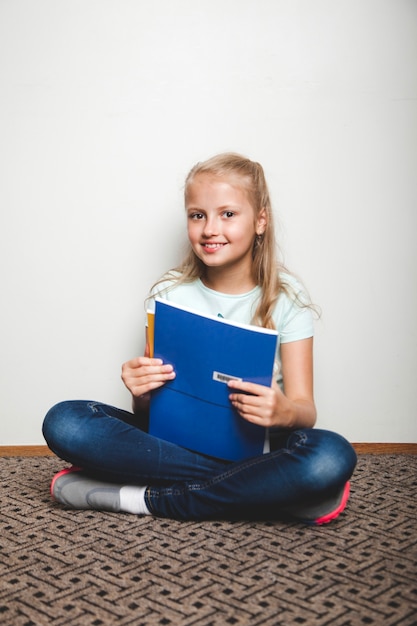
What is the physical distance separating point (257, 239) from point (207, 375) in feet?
1.22

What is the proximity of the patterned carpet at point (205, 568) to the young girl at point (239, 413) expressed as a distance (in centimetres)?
4

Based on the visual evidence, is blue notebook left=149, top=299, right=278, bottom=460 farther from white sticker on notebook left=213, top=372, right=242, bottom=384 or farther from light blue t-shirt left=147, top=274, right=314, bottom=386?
light blue t-shirt left=147, top=274, right=314, bottom=386

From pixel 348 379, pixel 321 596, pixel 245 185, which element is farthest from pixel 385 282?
pixel 321 596

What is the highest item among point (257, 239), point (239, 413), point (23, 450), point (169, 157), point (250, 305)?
point (169, 157)

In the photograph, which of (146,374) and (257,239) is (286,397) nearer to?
(146,374)

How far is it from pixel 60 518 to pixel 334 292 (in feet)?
2.46

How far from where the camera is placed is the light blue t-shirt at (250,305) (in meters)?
1.27

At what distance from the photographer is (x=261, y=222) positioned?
51.4 inches

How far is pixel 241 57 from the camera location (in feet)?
4.75

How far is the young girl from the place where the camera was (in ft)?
3.49

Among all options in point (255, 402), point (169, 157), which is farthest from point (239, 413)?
point (169, 157)

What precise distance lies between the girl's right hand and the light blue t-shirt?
193mm

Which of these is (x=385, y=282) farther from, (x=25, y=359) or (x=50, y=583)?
(x=50, y=583)

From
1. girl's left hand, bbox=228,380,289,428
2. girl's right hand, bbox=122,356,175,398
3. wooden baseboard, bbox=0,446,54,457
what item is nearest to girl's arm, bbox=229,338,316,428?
girl's left hand, bbox=228,380,289,428
